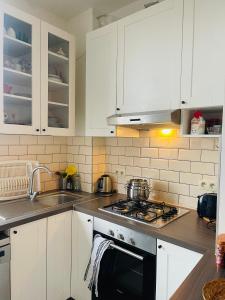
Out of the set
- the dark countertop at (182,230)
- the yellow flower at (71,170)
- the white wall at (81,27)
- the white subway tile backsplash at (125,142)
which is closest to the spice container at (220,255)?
the dark countertop at (182,230)

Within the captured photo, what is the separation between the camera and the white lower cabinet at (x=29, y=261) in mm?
1553

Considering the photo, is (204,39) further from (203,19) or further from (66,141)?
(66,141)

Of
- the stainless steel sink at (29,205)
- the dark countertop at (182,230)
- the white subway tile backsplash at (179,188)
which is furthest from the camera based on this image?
the white subway tile backsplash at (179,188)

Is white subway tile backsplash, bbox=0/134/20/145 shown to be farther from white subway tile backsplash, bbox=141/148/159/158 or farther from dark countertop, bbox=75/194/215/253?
white subway tile backsplash, bbox=141/148/159/158

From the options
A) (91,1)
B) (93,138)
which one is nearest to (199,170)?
(93,138)

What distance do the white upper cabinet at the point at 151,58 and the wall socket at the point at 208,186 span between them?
25.1 inches

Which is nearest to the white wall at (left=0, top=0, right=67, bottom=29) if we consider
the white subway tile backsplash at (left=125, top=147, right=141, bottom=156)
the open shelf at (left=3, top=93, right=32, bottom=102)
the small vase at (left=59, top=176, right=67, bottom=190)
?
the open shelf at (left=3, top=93, right=32, bottom=102)

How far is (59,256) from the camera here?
184 cm

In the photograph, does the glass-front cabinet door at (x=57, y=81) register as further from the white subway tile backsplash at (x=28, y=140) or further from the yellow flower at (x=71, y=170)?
the yellow flower at (x=71, y=170)

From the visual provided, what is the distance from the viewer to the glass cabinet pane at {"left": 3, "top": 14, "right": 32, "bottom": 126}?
5.87ft

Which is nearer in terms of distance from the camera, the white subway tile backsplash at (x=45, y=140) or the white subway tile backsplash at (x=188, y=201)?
the white subway tile backsplash at (x=188, y=201)

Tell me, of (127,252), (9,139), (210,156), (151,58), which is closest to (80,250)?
(127,252)

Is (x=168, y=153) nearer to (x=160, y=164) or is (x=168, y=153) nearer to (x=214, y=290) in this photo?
(x=160, y=164)

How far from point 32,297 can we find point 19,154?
1.13m
